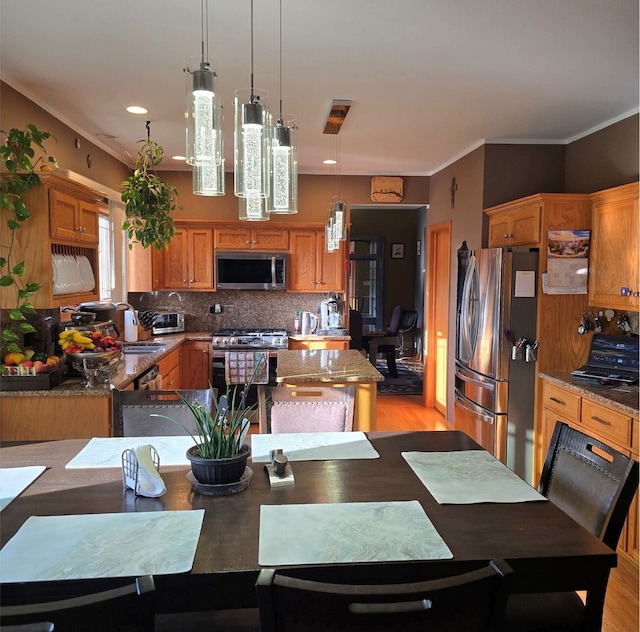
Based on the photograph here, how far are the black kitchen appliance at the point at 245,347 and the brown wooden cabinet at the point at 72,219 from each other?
196cm

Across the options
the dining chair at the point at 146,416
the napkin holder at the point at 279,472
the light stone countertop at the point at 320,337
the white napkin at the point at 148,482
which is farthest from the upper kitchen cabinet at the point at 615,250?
the white napkin at the point at 148,482

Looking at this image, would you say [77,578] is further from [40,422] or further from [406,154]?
[406,154]

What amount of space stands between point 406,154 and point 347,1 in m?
2.88

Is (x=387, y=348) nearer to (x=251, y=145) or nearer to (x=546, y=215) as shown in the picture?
(x=546, y=215)

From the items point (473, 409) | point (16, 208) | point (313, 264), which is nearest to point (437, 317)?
point (313, 264)

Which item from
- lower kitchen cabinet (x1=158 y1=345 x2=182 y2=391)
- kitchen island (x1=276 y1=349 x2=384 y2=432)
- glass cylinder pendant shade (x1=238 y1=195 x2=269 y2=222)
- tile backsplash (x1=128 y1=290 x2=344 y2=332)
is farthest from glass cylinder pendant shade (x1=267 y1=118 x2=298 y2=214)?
tile backsplash (x1=128 y1=290 x2=344 y2=332)

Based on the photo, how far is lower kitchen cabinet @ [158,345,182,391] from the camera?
15.1ft

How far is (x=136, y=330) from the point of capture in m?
5.08

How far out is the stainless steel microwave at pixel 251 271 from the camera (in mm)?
5680

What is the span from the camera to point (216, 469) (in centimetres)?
160

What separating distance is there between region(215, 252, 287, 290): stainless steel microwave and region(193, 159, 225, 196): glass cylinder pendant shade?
12.9 ft

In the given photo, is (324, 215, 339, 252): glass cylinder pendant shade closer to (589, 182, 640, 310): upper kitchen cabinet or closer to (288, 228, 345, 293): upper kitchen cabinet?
(288, 228, 345, 293): upper kitchen cabinet

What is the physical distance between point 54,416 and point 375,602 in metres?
2.56

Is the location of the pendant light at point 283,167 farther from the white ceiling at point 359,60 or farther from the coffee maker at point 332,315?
the coffee maker at point 332,315
